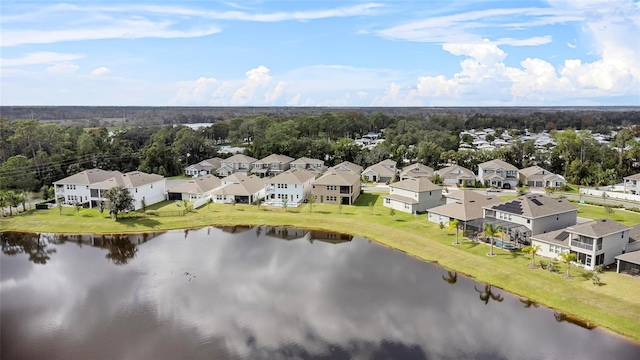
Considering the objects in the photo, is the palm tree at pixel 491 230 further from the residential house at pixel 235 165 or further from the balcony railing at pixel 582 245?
the residential house at pixel 235 165

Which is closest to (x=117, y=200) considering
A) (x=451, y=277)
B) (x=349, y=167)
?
(x=451, y=277)

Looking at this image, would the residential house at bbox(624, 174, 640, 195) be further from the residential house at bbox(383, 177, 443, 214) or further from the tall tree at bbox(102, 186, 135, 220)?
the tall tree at bbox(102, 186, 135, 220)

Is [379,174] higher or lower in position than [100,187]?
lower

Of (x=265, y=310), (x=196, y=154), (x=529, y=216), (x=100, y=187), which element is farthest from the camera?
(x=196, y=154)

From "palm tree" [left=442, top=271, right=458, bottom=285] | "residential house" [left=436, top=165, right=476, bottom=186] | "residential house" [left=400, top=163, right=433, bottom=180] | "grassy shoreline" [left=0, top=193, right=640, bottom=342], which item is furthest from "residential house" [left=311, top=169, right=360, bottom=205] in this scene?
"palm tree" [left=442, top=271, right=458, bottom=285]

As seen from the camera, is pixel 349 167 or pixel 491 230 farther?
pixel 349 167

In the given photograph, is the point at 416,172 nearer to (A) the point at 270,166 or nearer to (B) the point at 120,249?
(A) the point at 270,166
